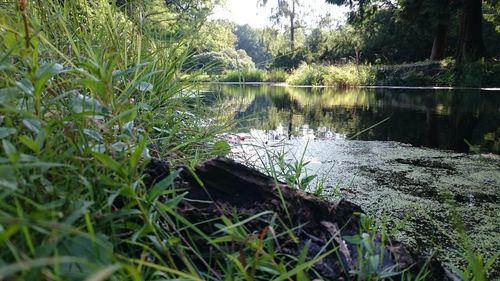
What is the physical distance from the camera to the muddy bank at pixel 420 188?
1.11 metres

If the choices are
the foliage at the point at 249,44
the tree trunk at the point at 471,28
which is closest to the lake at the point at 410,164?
the tree trunk at the point at 471,28

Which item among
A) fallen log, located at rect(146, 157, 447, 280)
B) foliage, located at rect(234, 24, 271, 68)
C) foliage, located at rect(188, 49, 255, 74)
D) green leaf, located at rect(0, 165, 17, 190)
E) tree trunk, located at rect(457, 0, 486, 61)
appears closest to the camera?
green leaf, located at rect(0, 165, 17, 190)

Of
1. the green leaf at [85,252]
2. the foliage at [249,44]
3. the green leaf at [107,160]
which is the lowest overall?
the green leaf at [85,252]

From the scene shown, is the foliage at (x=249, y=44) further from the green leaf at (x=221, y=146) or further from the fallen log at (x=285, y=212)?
the fallen log at (x=285, y=212)

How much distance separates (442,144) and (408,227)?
151cm

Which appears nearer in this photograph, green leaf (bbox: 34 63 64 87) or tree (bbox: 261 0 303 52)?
green leaf (bbox: 34 63 64 87)

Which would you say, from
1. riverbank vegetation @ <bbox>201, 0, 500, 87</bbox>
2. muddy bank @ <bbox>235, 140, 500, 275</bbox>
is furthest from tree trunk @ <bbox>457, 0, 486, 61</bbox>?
muddy bank @ <bbox>235, 140, 500, 275</bbox>

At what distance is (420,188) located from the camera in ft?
5.19

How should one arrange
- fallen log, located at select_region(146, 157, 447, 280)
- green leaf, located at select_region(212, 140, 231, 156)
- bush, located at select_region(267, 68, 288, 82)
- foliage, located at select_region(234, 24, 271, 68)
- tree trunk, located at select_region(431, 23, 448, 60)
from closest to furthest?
fallen log, located at select_region(146, 157, 447, 280)
green leaf, located at select_region(212, 140, 231, 156)
tree trunk, located at select_region(431, 23, 448, 60)
bush, located at select_region(267, 68, 288, 82)
foliage, located at select_region(234, 24, 271, 68)

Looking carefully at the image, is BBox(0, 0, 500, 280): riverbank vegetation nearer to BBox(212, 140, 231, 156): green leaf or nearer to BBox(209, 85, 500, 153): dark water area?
BBox(212, 140, 231, 156): green leaf

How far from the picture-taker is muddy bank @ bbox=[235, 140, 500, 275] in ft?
3.63

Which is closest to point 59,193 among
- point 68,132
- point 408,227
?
point 68,132

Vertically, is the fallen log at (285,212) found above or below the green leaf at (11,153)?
below

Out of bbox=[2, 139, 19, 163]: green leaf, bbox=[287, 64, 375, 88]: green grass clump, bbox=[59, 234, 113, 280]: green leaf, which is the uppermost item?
bbox=[2, 139, 19, 163]: green leaf
